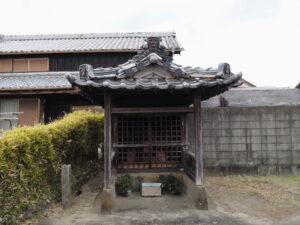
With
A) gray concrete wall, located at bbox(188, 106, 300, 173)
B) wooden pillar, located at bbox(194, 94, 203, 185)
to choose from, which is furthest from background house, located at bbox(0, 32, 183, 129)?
gray concrete wall, located at bbox(188, 106, 300, 173)

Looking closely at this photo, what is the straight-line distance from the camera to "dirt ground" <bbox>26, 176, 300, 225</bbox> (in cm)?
586

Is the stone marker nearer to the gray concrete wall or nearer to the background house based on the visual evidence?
the gray concrete wall

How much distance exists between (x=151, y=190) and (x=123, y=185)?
2.97ft

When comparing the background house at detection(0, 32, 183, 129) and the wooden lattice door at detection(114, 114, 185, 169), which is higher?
the background house at detection(0, 32, 183, 129)

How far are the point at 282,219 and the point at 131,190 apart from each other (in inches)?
175

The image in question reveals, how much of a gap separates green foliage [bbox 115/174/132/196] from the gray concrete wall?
11.5 ft

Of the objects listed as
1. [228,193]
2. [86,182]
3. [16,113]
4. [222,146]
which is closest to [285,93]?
[222,146]

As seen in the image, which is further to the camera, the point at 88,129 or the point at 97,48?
the point at 97,48

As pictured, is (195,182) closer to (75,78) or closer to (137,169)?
(137,169)

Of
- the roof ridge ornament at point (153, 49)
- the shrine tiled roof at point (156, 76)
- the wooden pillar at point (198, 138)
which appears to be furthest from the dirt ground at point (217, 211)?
the roof ridge ornament at point (153, 49)

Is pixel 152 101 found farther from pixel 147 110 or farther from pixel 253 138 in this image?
pixel 253 138

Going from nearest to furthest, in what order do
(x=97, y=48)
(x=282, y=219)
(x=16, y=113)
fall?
(x=282, y=219)
(x=16, y=113)
(x=97, y=48)

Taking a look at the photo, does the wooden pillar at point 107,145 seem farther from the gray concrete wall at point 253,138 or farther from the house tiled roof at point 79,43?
the house tiled roof at point 79,43

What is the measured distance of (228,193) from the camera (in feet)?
26.6
